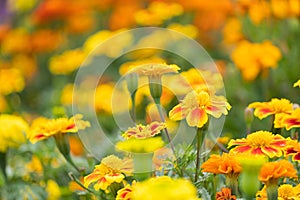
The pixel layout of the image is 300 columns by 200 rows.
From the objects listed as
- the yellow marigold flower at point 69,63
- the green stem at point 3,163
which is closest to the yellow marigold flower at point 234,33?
the yellow marigold flower at point 69,63

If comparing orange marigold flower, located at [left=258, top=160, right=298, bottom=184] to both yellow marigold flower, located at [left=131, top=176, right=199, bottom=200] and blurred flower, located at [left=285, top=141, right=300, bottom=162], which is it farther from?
yellow marigold flower, located at [left=131, top=176, right=199, bottom=200]

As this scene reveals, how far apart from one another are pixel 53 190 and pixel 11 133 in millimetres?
130

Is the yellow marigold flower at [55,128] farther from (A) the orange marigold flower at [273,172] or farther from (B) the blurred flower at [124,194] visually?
(A) the orange marigold flower at [273,172]

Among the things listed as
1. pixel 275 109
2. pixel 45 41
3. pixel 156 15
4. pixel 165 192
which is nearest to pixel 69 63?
pixel 156 15

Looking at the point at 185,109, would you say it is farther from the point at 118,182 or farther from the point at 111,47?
the point at 111,47

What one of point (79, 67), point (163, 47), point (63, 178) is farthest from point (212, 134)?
point (79, 67)

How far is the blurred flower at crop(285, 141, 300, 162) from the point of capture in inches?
33.7

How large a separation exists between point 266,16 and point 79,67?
0.53m

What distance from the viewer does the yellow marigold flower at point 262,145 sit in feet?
2.77

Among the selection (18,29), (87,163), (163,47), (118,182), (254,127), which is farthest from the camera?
(18,29)

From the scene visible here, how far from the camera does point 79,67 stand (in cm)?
191

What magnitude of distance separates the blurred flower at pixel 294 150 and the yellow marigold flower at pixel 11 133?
0.56 meters

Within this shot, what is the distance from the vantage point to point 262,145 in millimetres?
862

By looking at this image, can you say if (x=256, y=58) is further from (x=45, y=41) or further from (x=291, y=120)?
(x=45, y=41)
